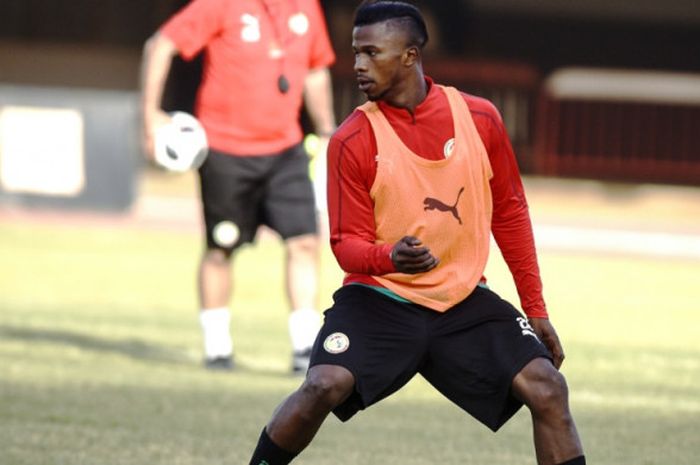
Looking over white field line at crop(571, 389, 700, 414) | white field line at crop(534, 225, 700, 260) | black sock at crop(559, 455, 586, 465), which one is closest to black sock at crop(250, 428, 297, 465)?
black sock at crop(559, 455, 586, 465)

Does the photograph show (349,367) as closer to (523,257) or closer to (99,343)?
(523,257)

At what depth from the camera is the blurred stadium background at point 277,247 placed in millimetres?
8273

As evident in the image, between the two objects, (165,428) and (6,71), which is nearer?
(165,428)

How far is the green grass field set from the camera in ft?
25.3

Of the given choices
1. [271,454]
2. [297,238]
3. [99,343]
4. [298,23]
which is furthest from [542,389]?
[99,343]

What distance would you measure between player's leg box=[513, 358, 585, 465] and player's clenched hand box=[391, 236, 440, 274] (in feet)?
1.86

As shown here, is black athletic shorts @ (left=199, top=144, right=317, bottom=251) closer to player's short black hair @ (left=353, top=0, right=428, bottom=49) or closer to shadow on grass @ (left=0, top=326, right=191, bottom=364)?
shadow on grass @ (left=0, top=326, right=191, bottom=364)

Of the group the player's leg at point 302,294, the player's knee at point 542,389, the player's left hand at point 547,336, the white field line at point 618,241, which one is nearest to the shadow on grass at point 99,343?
the player's leg at point 302,294

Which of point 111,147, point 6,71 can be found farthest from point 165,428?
point 6,71

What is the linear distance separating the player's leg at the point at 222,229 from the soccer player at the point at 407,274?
12.8 ft

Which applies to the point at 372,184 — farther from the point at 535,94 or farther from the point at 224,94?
the point at 535,94

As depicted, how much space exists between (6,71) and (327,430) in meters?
20.6

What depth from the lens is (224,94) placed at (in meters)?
10.0

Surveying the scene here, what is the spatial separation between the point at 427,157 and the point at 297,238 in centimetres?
407
